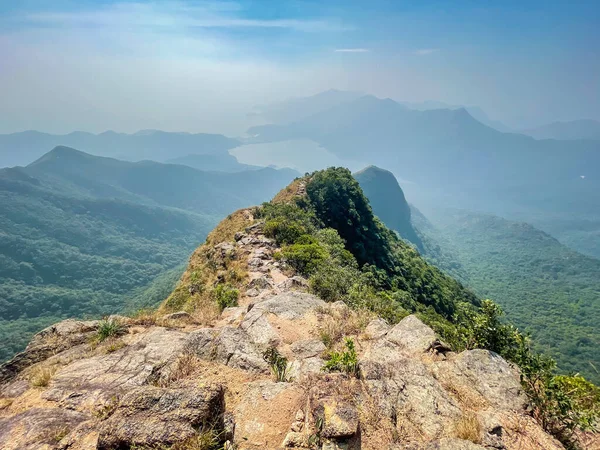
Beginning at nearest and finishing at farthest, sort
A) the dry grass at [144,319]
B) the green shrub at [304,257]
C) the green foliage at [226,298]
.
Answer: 1. the dry grass at [144,319]
2. the green foliage at [226,298]
3. the green shrub at [304,257]

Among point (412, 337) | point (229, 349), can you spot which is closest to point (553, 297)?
point (412, 337)

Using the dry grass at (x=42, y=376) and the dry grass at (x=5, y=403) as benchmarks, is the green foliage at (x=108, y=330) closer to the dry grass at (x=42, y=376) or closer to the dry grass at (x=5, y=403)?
the dry grass at (x=42, y=376)

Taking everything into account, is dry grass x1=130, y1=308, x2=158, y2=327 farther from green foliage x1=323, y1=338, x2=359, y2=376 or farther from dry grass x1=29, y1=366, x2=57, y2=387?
green foliage x1=323, y1=338, x2=359, y2=376

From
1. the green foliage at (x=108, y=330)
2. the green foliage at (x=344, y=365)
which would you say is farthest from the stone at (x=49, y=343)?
the green foliage at (x=344, y=365)

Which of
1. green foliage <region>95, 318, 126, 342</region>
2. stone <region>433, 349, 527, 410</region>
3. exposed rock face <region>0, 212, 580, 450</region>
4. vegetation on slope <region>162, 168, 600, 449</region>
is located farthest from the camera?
green foliage <region>95, 318, 126, 342</region>

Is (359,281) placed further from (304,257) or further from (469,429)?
(469,429)

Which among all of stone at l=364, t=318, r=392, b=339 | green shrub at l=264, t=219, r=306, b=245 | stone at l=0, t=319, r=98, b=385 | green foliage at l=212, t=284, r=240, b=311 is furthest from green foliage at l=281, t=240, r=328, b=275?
stone at l=0, t=319, r=98, b=385
